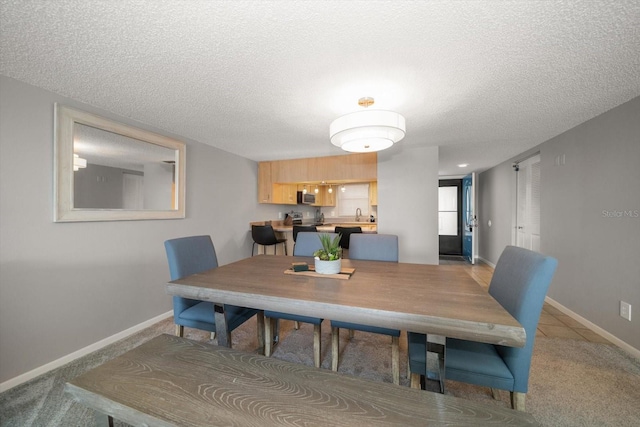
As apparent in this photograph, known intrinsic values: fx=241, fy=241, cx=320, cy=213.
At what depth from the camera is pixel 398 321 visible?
1.09m

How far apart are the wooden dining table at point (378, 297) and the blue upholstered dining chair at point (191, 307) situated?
0.18m

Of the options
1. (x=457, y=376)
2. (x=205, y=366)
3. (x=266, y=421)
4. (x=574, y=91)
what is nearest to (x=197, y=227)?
(x=205, y=366)

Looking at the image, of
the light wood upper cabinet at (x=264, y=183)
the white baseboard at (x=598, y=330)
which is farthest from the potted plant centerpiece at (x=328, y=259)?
the light wood upper cabinet at (x=264, y=183)

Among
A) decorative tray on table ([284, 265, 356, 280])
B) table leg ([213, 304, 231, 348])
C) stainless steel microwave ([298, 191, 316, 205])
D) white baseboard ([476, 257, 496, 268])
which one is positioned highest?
stainless steel microwave ([298, 191, 316, 205])

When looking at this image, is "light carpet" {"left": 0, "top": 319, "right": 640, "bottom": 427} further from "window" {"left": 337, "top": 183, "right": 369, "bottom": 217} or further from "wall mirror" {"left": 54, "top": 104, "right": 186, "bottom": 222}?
"window" {"left": 337, "top": 183, "right": 369, "bottom": 217}

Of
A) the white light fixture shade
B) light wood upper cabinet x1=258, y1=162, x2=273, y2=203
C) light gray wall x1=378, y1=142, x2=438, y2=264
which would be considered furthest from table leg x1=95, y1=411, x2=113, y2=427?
light wood upper cabinet x1=258, y1=162, x2=273, y2=203

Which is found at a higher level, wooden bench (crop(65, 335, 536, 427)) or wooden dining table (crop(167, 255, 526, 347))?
wooden dining table (crop(167, 255, 526, 347))

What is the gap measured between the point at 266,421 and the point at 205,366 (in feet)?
1.47

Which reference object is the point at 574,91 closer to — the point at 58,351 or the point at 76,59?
the point at 76,59

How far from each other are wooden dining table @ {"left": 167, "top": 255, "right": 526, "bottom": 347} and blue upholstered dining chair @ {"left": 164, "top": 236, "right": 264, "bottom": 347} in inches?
7.0

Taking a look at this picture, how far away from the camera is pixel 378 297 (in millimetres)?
1271

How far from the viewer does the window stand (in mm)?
6180

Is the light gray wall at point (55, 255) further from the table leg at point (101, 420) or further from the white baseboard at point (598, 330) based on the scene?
the white baseboard at point (598, 330)

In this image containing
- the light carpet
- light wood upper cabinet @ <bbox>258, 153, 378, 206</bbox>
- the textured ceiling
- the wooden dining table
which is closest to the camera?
the wooden dining table
